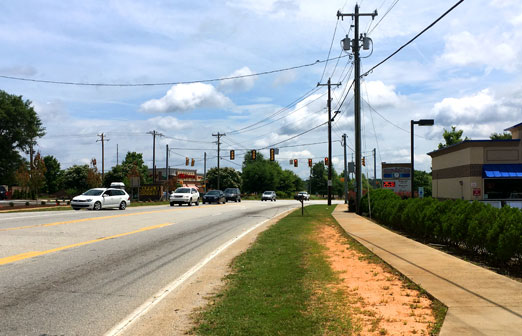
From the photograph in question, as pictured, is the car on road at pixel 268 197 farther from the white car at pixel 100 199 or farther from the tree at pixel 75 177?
the tree at pixel 75 177

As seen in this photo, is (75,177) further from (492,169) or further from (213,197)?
(492,169)

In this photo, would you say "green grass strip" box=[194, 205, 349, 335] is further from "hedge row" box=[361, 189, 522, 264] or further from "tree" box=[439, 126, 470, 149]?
"tree" box=[439, 126, 470, 149]

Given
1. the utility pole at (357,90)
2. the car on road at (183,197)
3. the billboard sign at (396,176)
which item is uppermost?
the utility pole at (357,90)

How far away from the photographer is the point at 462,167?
35.8 meters

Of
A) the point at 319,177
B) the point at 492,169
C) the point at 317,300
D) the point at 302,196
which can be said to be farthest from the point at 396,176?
the point at 319,177

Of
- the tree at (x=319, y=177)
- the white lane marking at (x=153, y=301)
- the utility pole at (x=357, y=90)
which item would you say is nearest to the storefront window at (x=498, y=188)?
the utility pole at (x=357, y=90)

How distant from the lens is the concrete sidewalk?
5232 mm

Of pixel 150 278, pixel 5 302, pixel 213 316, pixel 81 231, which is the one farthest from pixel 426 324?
pixel 81 231

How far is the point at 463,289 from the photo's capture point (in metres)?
7.05

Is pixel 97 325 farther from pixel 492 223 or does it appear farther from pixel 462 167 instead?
pixel 462 167

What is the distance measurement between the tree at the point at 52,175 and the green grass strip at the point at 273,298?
360 ft

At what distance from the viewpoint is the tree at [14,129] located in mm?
53375

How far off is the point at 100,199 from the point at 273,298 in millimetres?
27479

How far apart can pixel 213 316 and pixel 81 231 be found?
11519mm
